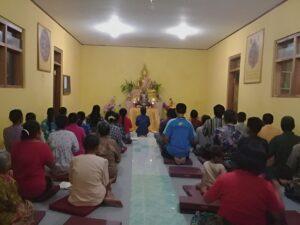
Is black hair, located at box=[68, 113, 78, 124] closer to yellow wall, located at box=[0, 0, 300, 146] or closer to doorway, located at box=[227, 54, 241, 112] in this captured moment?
yellow wall, located at box=[0, 0, 300, 146]

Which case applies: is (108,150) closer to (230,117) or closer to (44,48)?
(230,117)

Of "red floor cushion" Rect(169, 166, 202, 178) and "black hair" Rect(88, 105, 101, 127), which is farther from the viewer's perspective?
"black hair" Rect(88, 105, 101, 127)

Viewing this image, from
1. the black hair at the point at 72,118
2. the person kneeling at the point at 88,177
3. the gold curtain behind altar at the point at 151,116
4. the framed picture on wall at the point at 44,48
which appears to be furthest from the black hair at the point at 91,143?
the gold curtain behind altar at the point at 151,116

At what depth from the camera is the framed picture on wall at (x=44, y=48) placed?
21.8 ft

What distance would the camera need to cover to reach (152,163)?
226 inches

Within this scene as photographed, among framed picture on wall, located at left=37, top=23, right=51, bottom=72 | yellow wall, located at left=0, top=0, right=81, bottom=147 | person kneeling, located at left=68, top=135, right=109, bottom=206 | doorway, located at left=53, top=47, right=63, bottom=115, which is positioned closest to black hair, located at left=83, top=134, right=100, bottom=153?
person kneeling, located at left=68, top=135, right=109, bottom=206

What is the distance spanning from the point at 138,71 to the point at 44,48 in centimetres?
532

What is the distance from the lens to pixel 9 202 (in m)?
2.44

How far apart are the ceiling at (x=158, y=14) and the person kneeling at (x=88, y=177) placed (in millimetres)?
3678

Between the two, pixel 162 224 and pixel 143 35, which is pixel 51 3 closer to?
pixel 143 35

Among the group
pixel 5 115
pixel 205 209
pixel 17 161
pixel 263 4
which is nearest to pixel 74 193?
pixel 17 161

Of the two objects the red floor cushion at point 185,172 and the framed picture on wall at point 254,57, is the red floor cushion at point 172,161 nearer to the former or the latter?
the red floor cushion at point 185,172

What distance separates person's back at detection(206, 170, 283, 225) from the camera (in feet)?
7.50

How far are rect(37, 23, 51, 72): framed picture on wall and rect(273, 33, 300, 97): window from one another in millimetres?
4619
